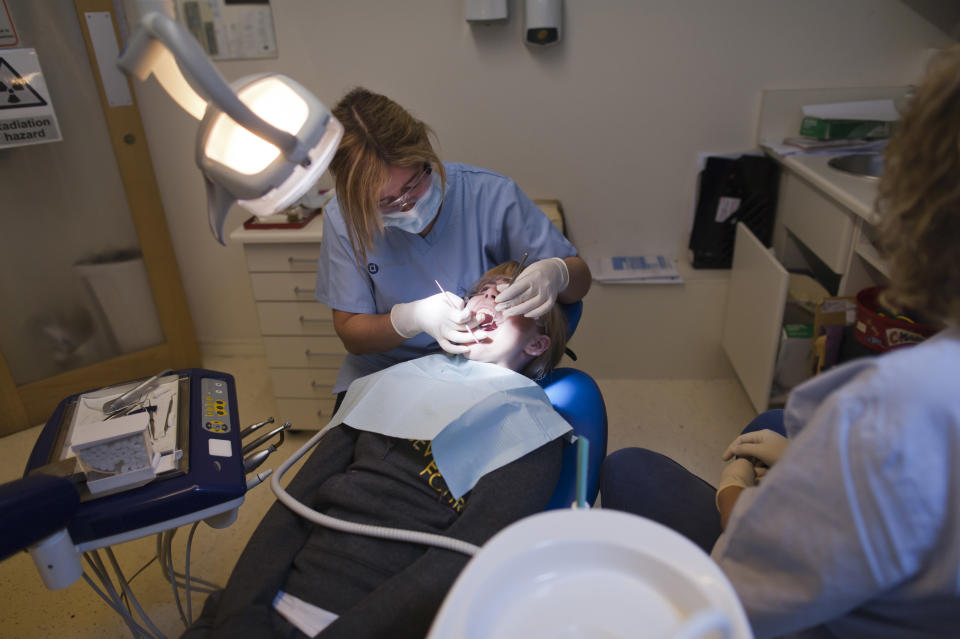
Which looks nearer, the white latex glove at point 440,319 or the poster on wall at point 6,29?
the white latex glove at point 440,319

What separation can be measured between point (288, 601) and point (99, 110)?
86.1 inches

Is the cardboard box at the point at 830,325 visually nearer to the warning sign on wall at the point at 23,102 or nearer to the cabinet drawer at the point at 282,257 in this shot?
the cabinet drawer at the point at 282,257

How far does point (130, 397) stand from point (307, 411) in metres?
1.19

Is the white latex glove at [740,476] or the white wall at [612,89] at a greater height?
the white wall at [612,89]

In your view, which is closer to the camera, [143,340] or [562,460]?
[562,460]

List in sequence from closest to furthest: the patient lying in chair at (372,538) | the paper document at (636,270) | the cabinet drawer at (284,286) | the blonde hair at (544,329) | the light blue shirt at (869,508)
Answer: the light blue shirt at (869,508), the patient lying in chair at (372,538), the blonde hair at (544,329), the cabinet drawer at (284,286), the paper document at (636,270)

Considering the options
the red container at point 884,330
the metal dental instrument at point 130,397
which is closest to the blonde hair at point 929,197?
the red container at point 884,330

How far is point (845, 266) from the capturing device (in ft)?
6.00

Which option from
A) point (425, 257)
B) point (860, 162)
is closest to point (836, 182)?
point (860, 162)

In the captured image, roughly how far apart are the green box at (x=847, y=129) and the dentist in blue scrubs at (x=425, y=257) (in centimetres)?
121

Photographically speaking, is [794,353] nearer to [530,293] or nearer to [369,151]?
[530,293]

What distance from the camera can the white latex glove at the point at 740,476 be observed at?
3.47 feet

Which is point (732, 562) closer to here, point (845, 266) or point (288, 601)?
point (288, 601)

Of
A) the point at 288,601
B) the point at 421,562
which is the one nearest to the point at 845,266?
→ the point at 421,562
